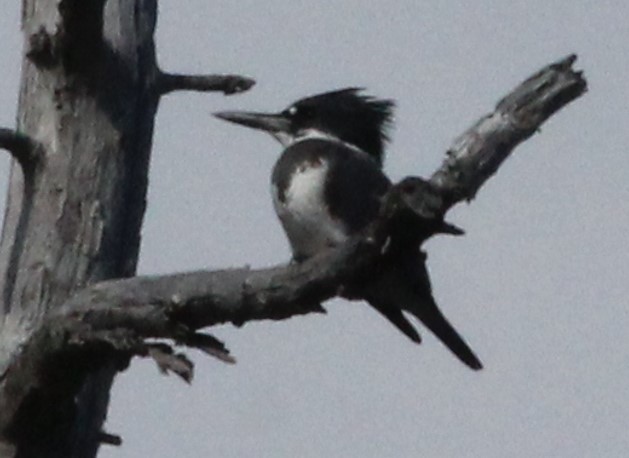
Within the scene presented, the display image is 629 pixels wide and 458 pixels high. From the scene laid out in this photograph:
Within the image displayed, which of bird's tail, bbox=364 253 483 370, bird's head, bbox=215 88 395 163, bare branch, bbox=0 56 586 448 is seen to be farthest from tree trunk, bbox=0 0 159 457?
bird's head, bbox=215 88 395 163

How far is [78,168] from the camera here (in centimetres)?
538

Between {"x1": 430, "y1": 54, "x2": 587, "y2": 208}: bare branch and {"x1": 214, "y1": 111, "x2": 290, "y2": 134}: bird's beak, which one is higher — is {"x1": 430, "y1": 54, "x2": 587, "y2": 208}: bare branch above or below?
→ below

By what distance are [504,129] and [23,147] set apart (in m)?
1.53

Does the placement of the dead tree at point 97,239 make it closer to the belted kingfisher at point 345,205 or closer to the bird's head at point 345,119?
the belted kingfisher at point 345,205

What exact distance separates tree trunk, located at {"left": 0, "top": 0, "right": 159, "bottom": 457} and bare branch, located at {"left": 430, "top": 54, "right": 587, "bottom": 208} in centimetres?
127

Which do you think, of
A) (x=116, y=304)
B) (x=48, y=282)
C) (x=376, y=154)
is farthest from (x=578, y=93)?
(x=376, y=154)

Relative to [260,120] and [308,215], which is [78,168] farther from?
[260,120]

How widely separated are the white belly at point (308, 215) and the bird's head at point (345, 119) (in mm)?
634

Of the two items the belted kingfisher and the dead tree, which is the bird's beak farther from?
the dead tree

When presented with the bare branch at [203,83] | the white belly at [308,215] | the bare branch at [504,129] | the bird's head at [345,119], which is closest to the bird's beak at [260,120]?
the bird's head at [345,119]

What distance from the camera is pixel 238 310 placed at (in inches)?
183

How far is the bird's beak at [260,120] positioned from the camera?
7633 millimetres

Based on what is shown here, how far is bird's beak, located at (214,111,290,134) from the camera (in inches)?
301

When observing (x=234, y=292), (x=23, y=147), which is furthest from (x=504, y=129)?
(x=23, y=147)
